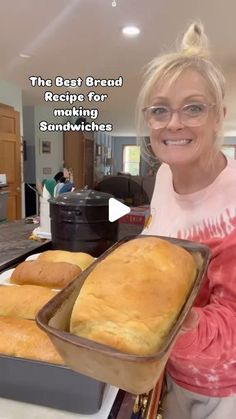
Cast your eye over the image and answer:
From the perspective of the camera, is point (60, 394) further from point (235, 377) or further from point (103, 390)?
point (235, 377)

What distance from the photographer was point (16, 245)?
120 centimetres

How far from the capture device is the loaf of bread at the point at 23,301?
625 mm

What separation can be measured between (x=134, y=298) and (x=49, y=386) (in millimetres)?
209

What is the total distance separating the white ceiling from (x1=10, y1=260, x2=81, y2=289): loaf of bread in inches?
33.8

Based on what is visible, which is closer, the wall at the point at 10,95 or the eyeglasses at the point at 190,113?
the eyeglasses at the point at 190,113

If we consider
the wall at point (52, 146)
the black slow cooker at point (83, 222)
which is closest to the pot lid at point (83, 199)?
the black slow cooker at point (83, 222)

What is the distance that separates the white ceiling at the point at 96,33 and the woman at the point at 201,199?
705 mm

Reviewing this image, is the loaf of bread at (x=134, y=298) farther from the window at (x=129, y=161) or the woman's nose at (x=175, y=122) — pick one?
the window at (x=129, y=161)

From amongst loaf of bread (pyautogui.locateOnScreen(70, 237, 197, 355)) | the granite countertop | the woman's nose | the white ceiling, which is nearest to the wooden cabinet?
the white ceiling

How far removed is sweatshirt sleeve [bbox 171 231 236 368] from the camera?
52cm

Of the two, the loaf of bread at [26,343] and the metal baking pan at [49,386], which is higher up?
the loaf of bread at [26,343]

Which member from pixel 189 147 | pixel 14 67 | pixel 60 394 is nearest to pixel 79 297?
pixel 60 394

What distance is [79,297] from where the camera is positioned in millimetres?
393

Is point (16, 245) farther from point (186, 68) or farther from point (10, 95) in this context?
point (10, 95)
